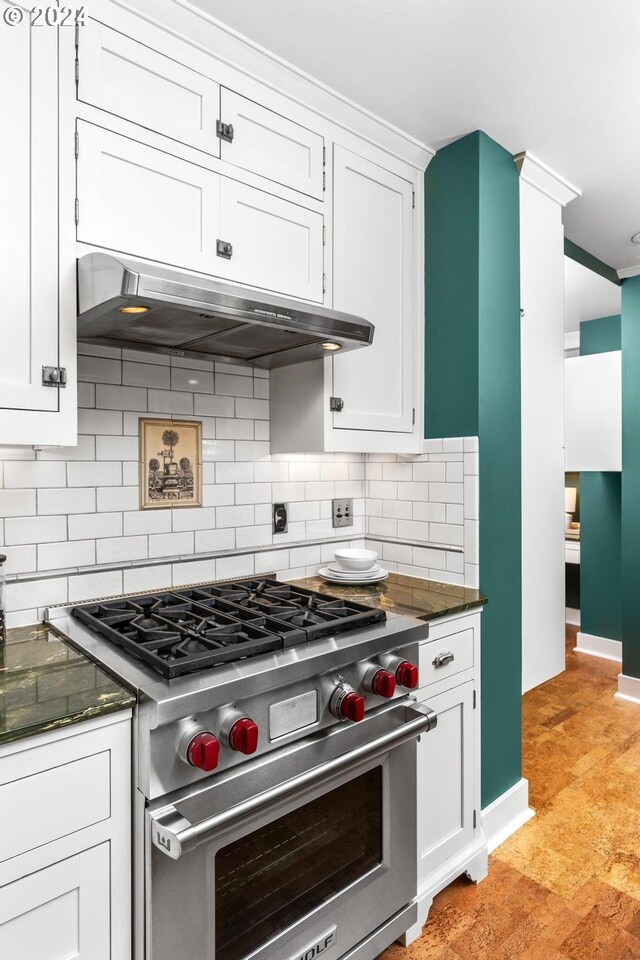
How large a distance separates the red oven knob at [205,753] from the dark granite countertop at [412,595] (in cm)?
79

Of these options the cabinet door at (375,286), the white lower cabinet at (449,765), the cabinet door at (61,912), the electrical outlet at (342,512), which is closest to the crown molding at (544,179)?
the cabinet door at (375,286)

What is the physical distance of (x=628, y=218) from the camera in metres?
2.87

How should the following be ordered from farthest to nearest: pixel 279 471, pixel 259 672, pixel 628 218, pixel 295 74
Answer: pixel 628 218 < pixel 279 471 < pixel 295 74 < pixel 259 672

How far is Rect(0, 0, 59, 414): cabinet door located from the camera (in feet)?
4.22

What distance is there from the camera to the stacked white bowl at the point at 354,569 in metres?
2.15

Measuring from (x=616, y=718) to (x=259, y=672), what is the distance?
112 inches

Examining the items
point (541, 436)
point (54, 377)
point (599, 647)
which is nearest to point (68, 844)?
point (54, 377)

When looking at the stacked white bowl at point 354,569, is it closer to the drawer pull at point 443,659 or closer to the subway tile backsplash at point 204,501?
the subway tile backsplash at point 204,501

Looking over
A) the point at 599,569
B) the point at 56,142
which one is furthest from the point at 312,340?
the point at 599,569

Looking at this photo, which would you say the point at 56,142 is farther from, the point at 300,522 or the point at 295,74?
the point at 300,522

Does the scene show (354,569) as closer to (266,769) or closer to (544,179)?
(266,769)

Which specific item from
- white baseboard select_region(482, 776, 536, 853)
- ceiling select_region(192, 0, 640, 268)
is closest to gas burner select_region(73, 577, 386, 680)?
white baseboard select_region(482, 776, 536, 853)

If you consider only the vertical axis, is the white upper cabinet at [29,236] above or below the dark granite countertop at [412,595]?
above

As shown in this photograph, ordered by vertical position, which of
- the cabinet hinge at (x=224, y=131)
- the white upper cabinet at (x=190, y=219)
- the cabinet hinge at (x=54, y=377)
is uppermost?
the cabinet hinge at (x=224, y=131)
